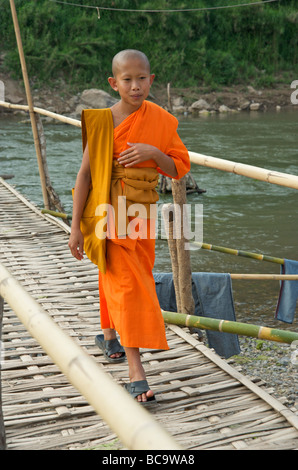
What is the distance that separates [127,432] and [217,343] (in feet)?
7.45

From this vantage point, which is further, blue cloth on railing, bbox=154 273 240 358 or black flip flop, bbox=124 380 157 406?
blue cloth on railing, bbox=154 273 240 358

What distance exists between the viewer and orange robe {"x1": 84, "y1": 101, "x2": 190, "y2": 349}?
2014 mm

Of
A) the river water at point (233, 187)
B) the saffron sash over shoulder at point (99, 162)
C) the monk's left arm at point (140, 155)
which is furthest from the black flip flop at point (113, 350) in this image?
the river water at point (233, 187)

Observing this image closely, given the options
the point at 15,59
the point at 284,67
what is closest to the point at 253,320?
the point at 15,59

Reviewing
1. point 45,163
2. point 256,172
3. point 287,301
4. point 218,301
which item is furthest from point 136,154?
point 45,163

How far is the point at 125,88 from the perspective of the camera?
195 cm

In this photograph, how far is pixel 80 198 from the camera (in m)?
2.06

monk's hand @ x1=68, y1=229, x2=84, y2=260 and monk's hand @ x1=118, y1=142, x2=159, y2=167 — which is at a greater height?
monk's hand @ x1=118, y1=142, x2=159, y2=167

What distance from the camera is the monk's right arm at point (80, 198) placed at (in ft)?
6.70

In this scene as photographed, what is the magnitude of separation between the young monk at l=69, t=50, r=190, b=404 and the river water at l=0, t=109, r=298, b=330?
283 centimetres

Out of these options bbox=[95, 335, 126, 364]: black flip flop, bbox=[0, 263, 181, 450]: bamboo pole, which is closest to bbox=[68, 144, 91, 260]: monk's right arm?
bbox=[95, 335, 126, 364]: black flip flop

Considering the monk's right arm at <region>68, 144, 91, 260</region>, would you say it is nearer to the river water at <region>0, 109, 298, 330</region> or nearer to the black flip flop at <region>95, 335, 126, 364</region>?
the black flip flop at <region>95, 335, 126, 364</region>

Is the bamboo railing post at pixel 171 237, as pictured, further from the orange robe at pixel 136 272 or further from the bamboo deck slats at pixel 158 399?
the orange robe at pixel 136 272

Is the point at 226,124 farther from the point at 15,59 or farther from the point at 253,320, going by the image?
the point at 253,320
